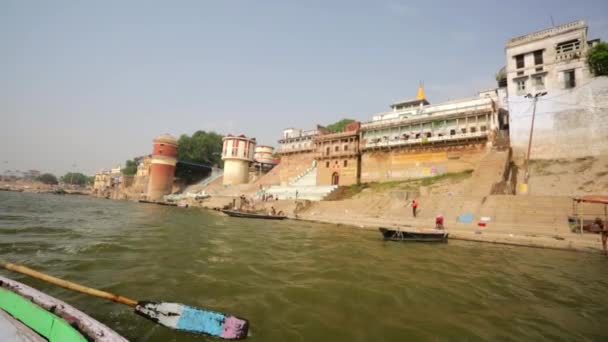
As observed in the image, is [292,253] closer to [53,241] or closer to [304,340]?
[304,340]

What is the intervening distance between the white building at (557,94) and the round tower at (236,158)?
158 feet

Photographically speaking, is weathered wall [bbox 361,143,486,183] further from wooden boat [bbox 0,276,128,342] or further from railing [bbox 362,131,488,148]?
wooden boat [bbox 0,276,128,342]

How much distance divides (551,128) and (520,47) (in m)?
10.1

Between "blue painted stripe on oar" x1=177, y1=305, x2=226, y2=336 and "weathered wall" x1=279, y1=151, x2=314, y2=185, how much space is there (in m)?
45.9

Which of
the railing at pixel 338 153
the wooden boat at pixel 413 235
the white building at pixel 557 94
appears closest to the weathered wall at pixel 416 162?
the railing at pixel 338 153

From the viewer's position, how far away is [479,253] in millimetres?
13055

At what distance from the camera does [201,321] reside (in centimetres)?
438

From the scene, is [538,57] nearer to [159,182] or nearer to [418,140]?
[418,140]

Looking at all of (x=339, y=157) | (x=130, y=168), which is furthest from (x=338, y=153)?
(x=130, y=168)

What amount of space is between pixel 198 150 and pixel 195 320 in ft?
260

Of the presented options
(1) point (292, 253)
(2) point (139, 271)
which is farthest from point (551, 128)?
(2) point (139, 271)

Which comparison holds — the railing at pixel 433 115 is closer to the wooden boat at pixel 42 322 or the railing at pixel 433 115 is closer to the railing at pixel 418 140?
the railing at pixel 418 140

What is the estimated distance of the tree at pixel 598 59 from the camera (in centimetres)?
2514

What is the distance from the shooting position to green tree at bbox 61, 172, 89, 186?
513 ft
